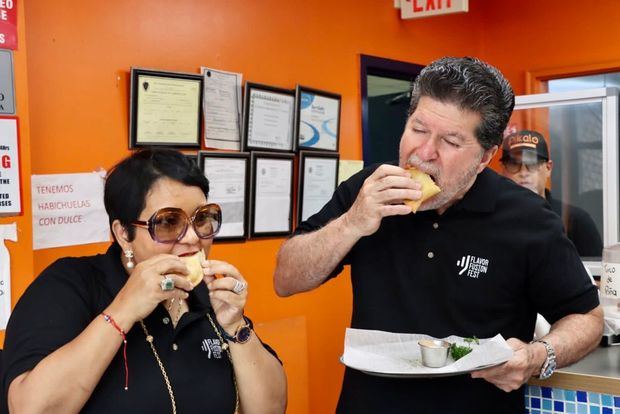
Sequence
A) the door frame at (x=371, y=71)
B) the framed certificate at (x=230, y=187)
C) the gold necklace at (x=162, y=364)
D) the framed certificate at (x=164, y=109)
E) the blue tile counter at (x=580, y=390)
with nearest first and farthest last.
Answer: the gold necklace at (x=162, y=364) → the blue tile counter at (x=580, y=390) → the framed certificate at (x=164, y=109) → the framed certificate at (x=230, y=187) → the door frame at (x=371, y=71)

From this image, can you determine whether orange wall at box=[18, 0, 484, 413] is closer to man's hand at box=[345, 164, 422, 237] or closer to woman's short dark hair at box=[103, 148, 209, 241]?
woman's short dark hair at box=[103, 148, 209, 241]

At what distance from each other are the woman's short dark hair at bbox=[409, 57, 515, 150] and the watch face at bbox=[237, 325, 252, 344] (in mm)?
709

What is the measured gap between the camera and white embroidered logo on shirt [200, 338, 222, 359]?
183 centimetres

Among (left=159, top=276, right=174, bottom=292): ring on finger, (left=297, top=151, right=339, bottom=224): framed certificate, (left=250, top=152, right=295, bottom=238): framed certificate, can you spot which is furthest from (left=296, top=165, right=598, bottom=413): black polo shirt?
(left=297, top=151, right=339, bottom=224): framed certificate

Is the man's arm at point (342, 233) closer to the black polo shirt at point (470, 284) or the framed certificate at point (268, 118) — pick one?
the black polo shirt at point (470, 284)

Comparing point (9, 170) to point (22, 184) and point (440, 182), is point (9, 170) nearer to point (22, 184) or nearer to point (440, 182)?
point (22, 184)

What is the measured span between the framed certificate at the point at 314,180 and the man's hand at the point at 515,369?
89.6 inches

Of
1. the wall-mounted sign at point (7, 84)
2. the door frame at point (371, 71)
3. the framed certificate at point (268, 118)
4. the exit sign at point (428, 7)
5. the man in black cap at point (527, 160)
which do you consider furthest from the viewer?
the door frame at point (371, 71)

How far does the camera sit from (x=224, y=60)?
11.6 ft

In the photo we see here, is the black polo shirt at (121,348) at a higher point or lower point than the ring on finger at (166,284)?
lower

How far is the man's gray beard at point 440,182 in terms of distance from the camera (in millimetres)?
1863

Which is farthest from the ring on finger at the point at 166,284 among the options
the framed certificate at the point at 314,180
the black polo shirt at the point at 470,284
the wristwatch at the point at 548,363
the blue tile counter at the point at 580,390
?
the framed certificate at the point at 314,180

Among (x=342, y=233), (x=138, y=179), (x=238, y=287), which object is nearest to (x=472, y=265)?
(x=342, y=233)

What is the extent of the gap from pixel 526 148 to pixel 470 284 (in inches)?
95.0
